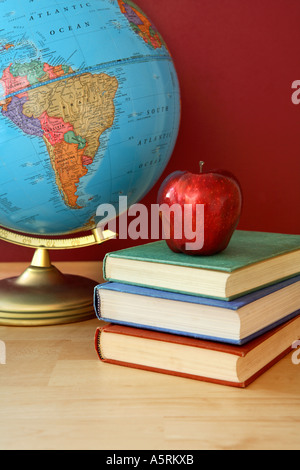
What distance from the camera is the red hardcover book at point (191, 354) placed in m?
0.76

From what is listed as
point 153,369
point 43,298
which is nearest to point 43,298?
point 43,298

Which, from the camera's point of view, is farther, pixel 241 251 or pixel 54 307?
pixel 54 307

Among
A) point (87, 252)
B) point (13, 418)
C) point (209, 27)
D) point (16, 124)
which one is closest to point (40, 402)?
point (13, 418)

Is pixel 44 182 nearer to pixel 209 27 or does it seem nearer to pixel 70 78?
pixel 70 78

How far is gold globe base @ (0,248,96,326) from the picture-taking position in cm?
104

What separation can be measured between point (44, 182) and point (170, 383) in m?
0.40

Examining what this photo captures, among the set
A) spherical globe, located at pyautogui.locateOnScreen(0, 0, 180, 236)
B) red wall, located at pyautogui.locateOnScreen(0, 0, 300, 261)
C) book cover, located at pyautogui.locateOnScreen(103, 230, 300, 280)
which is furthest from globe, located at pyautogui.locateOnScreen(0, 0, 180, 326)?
red wall, located at pyautogui.locateOnScreen(0, 0, 300, 261)

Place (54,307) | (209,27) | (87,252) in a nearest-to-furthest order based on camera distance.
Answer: (54,307), (209,27), (87,252)

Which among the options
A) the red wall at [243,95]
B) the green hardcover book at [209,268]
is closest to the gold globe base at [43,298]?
the green hardcover book at [209,268]

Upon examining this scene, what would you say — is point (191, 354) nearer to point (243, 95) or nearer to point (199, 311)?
point (199, 311)

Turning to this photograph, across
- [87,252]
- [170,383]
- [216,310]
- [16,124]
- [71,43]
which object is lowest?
[87,252]

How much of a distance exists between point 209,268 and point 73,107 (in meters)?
0.37

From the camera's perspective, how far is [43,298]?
3.48 feet

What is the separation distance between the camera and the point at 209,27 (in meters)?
1.39
